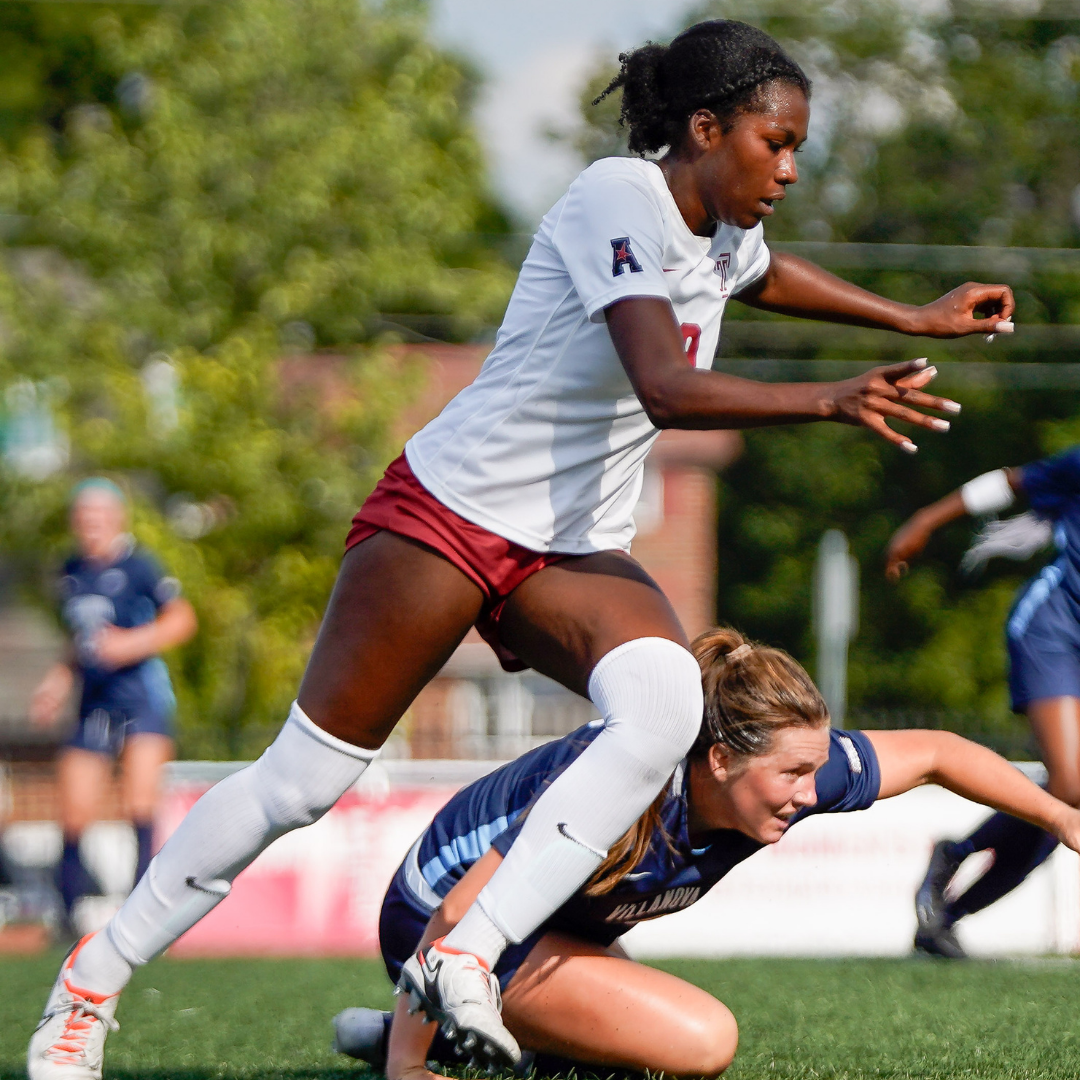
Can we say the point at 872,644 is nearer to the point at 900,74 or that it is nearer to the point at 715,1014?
the point at 900,74

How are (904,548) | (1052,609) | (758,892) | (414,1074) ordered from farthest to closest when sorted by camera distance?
(758,892)
(1052,609)
(904,548)
(414,1074)

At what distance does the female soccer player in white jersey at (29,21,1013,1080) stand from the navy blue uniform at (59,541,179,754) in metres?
4.76

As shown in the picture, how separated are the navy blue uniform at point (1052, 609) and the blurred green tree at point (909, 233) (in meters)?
30.4

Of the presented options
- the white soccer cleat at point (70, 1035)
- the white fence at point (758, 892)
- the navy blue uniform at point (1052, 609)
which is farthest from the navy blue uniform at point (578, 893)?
the white fence at point (758, 892)

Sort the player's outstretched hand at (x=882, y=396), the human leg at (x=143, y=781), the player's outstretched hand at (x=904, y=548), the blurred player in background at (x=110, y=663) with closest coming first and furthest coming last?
the player's outstretched hand at (x=882, y=396)
the player's outstretched hand at (x=904, y=548)
the human leg at (x=143, y=781)
the blurred player in background at (x=110, y=663)

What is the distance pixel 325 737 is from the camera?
323cm

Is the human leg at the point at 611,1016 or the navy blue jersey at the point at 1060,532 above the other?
the navy blue jersey at the point at 1060,532

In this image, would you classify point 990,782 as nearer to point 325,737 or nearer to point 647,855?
point 647,855

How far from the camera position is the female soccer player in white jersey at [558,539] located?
3064mm

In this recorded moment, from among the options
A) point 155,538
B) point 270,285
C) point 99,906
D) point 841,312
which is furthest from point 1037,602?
point 270,285

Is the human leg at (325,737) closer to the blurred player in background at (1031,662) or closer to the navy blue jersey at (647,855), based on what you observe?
the navy blue jersey at (647,855)

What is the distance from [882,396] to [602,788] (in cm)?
91

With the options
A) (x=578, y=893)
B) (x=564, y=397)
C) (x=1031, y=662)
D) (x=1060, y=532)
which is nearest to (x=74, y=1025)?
(x=578, y=893)

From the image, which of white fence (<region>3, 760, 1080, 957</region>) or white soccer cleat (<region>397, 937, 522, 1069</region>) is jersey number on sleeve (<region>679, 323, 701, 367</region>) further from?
white fence (<region>3, 760, 1080, 957</region>)
